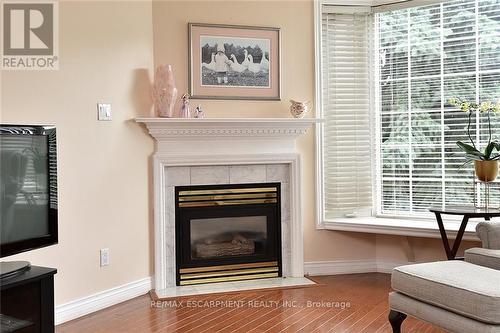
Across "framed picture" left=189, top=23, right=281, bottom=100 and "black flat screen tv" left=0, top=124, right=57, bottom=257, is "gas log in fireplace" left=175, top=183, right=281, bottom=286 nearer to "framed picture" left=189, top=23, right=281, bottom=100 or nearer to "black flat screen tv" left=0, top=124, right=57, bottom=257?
"framed picture" left=189, top=23, right=281, bottom=100

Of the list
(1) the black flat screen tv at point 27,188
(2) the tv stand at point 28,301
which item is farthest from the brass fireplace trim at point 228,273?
(2) the tv stand at point 28,301

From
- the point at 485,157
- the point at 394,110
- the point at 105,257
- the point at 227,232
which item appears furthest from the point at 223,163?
the point at 485,157

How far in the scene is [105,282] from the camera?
351 cm

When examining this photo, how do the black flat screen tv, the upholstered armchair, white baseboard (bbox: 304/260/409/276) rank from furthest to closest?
white baseboard (bbox: 304/260/409/276) < the black flat screen tv < the upholstered armchair

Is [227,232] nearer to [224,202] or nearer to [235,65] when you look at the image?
[224,202]

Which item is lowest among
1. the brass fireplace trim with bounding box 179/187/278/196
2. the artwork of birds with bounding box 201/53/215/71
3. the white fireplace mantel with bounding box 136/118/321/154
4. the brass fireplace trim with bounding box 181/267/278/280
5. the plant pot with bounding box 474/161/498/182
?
the brass fireplace trim with bounding box 181/267/278/280

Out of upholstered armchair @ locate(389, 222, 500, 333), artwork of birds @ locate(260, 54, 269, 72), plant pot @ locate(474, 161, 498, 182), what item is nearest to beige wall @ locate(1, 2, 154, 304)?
artwork of birds @ locate(260, 54, 269, 72)

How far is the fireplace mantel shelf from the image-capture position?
3.77 meters

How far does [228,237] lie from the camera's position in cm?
418

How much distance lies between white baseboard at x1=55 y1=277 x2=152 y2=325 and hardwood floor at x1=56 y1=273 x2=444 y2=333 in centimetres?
5

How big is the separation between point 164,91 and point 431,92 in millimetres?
2159

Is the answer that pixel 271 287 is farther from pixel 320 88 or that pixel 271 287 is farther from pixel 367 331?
pixel 320 88

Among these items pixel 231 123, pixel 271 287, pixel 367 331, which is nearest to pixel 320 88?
pixel 231 123

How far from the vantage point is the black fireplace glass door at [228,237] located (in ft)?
13.4
